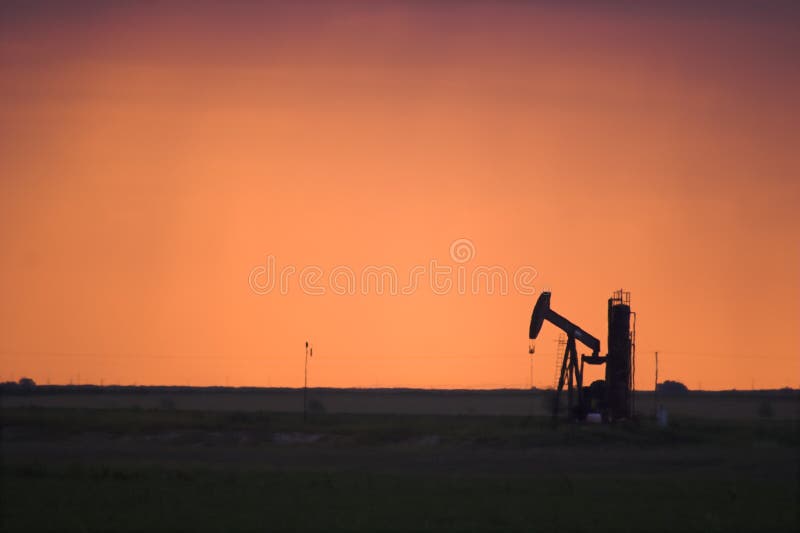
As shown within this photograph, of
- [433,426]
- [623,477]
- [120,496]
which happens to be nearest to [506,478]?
[623,477]

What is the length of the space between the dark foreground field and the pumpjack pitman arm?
16.8 ft

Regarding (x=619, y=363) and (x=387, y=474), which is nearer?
(x=387, y=474)

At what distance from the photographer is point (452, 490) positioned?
123 ft

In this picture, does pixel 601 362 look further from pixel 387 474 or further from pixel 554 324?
pixel 387 474

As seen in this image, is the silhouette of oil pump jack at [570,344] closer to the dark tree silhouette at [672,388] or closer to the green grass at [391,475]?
the green grass at [391,475]

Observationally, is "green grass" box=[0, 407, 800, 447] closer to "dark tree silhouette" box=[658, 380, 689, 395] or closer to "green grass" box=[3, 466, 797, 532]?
"green grass" box=[3, 466, 797, 532]

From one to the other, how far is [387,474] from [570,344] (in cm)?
2441

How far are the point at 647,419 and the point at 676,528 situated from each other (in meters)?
40.7

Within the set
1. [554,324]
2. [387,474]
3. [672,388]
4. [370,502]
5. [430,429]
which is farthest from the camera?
[672,388]

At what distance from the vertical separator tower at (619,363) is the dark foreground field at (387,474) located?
320 centimetres

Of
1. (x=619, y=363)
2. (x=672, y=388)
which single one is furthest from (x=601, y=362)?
(x=672, y=388)

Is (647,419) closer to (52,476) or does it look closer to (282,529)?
(52,476)

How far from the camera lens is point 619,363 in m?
65.2

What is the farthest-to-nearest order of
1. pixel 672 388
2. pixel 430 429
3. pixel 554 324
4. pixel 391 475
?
pixel 672 388
pixel 554 324
pixel 430 429
pixel 391 475
